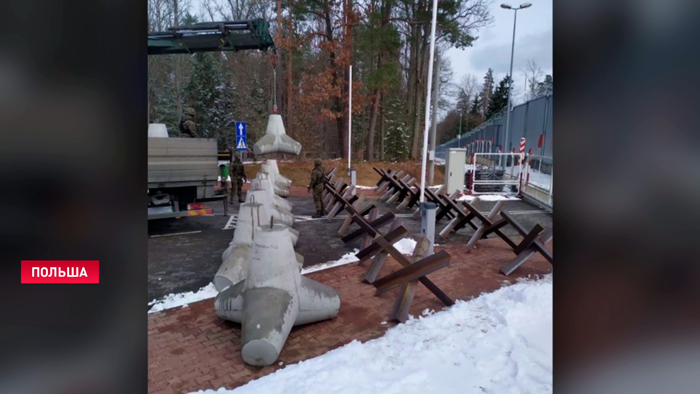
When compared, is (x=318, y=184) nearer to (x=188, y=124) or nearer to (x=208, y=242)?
(x=208, y=242)

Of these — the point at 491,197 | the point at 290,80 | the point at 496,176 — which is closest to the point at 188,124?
the point at 491,197

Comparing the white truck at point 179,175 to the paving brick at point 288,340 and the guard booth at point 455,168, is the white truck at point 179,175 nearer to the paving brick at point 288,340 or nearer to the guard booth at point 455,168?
the paving brick at point 288,340

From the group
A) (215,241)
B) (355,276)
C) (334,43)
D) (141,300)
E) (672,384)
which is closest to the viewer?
(672,384)

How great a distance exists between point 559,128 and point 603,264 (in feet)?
1.49

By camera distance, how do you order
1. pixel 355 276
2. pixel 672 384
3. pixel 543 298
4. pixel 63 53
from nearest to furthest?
pixel 672 384
pixel 63 53
pixel 543 298
pixel 355 276

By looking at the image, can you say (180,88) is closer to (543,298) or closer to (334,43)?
(334,43)

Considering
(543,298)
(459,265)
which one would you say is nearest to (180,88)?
(459,265)

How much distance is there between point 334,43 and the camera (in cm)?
1925

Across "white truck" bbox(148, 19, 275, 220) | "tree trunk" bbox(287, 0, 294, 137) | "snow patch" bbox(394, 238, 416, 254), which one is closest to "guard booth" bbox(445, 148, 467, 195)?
"snow patch" bbox(394, 238, 416, 254)

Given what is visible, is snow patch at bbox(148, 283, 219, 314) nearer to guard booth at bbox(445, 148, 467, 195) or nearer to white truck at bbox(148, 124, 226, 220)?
white truck at bbox(148, 124, 226, 220)

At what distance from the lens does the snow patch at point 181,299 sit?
437 cm

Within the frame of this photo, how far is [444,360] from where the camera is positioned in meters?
3.07

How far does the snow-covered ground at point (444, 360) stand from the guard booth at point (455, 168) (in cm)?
915

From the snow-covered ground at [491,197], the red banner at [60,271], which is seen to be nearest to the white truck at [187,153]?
the red banner at [60,271]
